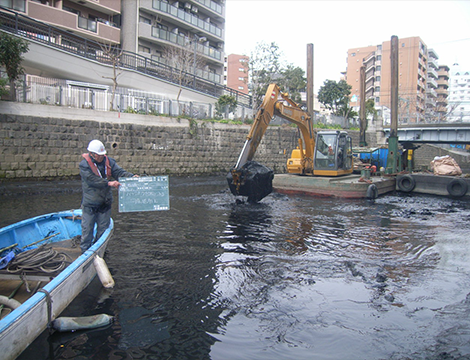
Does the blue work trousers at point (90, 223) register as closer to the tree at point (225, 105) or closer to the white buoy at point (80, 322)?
the white buoy at point (80, 322)

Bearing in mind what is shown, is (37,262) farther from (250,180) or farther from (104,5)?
(104,5)

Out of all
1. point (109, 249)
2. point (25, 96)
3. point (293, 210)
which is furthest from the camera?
point (25, 96)

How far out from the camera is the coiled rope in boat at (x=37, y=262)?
467 centimetres

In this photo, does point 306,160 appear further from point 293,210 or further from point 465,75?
point 465,75

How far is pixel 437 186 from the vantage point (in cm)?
1648

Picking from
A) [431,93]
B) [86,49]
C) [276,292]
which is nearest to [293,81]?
[86,49]

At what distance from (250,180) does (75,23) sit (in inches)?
826

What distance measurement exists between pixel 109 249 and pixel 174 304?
286 cm

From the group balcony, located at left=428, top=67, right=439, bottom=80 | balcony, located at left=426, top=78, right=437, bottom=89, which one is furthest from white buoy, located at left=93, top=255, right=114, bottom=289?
balcony, located at left=428, top=67, right=439, bottom=80

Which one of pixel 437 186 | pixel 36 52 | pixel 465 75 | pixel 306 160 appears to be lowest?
pixel 437 186

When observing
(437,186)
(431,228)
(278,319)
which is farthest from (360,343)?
(437,186)

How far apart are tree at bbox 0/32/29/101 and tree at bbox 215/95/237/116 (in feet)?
40.1

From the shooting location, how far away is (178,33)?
105 feet

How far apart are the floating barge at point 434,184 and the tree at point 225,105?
1234cm
